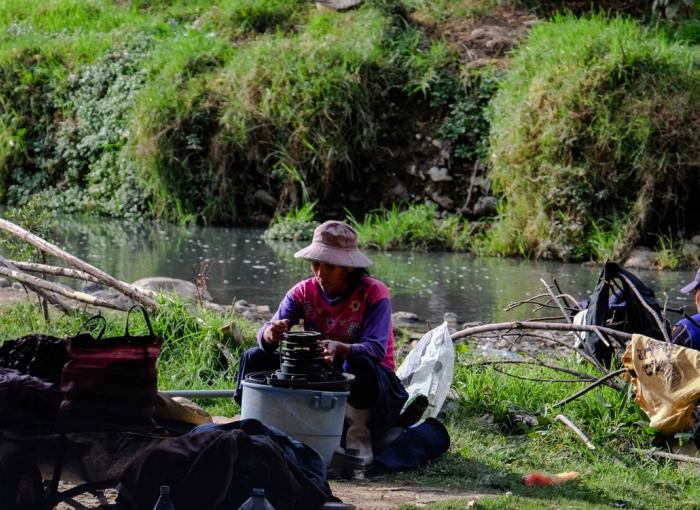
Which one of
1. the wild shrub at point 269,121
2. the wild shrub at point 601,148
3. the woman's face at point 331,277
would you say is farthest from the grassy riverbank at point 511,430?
the wild shrub at point 269,121

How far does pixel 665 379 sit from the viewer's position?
584 cm

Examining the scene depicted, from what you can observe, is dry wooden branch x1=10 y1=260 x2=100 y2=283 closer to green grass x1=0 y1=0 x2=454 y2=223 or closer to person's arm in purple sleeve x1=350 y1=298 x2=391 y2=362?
person's arm in purple sleeve x1=350 y1=298 x2=391 y2=362

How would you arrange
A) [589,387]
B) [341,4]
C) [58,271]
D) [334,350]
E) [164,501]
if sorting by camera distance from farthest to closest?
[341,4]
[58,271]
[589,387]
[334,350]
[164,501]

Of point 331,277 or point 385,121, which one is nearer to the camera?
point 331,277

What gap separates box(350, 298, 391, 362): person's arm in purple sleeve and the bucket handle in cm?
46

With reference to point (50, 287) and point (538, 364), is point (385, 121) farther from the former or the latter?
point (538, 364)

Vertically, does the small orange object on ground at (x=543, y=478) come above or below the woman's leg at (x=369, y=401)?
below

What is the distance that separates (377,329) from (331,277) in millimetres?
304

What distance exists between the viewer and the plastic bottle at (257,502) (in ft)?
12.2

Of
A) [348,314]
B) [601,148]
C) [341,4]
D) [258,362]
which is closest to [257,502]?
[258,362]

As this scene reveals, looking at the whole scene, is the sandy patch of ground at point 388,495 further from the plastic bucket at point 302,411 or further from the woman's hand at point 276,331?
the woman's hand at point 276,331

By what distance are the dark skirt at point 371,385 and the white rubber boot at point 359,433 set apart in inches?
1.0

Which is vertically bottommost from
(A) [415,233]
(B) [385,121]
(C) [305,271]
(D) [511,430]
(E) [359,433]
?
(C) [305,271]

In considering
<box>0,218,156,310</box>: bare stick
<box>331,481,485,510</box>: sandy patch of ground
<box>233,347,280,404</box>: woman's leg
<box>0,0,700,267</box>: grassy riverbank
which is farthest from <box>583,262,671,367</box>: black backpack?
<box>0,0,700,267</box>: grassy riverbank
